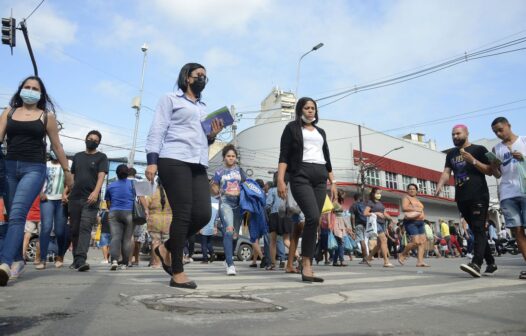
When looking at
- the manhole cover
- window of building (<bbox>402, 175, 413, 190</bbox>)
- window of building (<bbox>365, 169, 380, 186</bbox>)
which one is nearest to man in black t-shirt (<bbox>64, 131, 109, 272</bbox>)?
the manhole cover

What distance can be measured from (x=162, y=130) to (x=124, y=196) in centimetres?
393

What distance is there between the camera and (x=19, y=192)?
163 inches

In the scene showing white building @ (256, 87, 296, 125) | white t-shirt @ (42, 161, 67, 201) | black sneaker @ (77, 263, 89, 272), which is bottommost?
black sneaker @ (77, 263, 89, 272)

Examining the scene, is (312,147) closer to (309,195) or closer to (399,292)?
(309,195)

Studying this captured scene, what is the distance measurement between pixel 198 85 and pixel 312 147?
159 cm

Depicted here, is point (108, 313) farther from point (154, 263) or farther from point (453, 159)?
point (154, 263)

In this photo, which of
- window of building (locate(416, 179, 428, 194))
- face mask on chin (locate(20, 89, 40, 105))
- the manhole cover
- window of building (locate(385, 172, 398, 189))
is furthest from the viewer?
window of building (locate(416, 179, 428, 194))

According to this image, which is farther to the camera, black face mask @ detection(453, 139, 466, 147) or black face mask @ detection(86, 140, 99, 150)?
black face mask @ detection(86, 140, 99, 150)

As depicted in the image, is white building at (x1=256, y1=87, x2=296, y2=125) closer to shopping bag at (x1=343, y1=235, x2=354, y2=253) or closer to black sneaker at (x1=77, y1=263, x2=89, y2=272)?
A: shopping bag at (x1=343, y1=235, x2=354, y2=253)

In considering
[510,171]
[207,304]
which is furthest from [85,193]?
[510,171]

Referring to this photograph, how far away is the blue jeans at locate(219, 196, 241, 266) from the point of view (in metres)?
6.25

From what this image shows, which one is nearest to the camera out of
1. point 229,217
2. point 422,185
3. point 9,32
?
point 229,217

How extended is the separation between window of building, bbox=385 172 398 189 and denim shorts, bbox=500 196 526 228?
3627 cm

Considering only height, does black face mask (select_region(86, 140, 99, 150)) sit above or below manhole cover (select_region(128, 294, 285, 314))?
above
